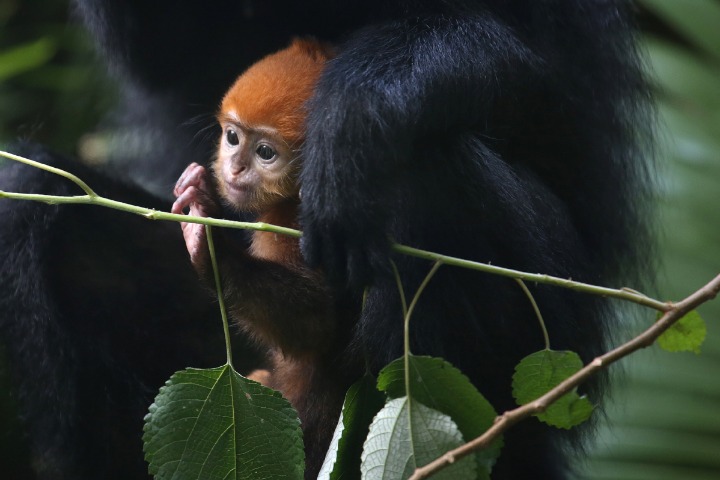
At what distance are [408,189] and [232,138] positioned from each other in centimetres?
53

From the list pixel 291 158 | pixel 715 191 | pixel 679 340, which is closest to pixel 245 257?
pixel 291 158

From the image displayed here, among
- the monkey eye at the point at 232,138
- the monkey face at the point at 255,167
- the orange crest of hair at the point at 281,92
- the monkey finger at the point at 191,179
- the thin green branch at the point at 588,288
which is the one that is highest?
the orange crest of hair at the point at 281,92

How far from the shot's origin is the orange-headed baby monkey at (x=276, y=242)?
1.84m

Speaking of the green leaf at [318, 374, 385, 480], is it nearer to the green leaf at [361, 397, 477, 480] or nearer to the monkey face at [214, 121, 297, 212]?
the green leaf at [361, 397, 477, 480]

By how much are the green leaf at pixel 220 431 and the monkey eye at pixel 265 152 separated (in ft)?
1.87

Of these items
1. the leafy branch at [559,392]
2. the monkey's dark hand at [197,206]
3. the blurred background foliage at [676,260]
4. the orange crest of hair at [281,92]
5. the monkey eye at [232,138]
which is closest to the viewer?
the leafy branch at [559,392]

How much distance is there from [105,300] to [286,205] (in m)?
0.55

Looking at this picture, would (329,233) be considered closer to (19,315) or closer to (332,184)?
(332,184)

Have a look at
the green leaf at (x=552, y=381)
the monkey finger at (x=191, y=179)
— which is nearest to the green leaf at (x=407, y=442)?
the green leaf at (x=552, y=381)

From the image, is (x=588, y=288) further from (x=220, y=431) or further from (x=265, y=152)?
(x=265, y=152)

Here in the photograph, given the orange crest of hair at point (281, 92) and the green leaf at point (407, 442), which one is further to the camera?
the orange crest of hair at point (281, 92)

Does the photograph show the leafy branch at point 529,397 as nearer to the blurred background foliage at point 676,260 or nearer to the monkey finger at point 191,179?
the monkey finger at point 191,179

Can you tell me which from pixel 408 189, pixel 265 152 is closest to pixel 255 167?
pixel 265 152

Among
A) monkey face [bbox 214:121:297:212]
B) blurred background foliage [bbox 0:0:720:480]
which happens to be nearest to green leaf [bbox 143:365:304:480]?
monkey face [bbox 214:121:297:212]
